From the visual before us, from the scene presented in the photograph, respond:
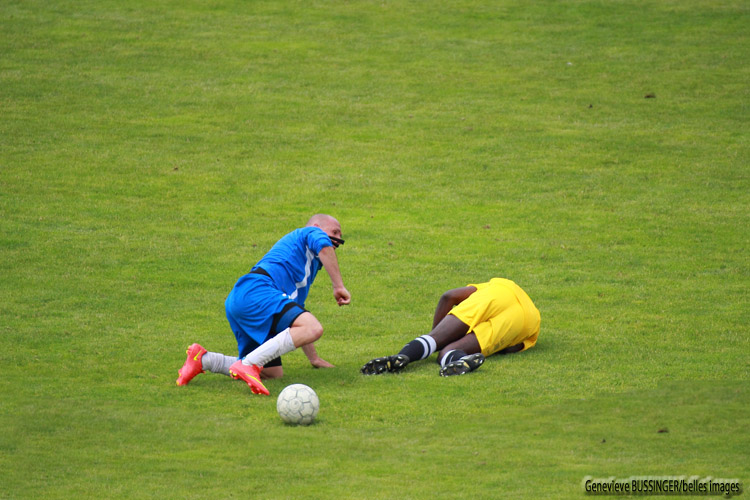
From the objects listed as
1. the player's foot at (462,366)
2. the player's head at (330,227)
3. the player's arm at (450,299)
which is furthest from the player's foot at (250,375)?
the player's arm at (450,299)

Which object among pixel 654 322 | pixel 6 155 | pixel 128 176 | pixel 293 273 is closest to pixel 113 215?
pixel 128 176

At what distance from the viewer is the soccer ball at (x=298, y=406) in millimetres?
8406

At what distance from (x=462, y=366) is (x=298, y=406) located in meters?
2.40

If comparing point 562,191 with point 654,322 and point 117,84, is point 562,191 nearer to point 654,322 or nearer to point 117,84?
point 654,322

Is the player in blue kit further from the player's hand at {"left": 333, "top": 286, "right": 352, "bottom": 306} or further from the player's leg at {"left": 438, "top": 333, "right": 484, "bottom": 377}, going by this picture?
the player's leg at {"left": 438, "top": 333, "right": 484, "bottom": 377}

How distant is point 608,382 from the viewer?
31.9 feet

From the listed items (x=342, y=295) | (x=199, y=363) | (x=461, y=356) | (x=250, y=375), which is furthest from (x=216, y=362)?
(x=461, y=356)

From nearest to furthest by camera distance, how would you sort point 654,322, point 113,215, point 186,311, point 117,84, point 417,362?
1. point 417,362
2. point 654,322
3. point 186,311
4. point 113,215
5. point 117,84

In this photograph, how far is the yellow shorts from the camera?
1069 centimetres

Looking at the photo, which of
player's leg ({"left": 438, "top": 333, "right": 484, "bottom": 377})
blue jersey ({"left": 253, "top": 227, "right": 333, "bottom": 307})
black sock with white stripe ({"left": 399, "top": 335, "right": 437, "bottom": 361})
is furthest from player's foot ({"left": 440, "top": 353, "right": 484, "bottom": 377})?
blue jersey ({"left": 253, "top": 227, "right": 333, "bottom": 307})

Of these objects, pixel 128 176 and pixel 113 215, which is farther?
pixel 128 176

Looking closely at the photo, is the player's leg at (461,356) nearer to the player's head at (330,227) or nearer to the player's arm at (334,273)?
the player's arm at (334,273)

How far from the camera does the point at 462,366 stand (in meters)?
10.1

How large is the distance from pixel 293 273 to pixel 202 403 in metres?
1.80
